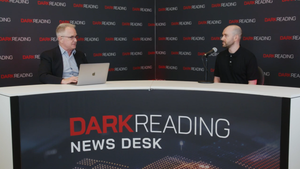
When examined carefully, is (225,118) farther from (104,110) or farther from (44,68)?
(44,68)

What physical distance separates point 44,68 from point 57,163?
129 centimetres

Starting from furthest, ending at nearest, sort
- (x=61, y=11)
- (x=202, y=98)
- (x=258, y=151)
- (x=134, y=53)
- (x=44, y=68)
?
(x=134, y=53) → (x=61, y=11) → (x=44, y=68) → (x=202, y=98) → (x=258, y=151)

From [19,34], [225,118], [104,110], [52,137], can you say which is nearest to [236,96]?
[225,118]

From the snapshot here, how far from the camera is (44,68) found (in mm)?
3221

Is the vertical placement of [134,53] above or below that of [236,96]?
above

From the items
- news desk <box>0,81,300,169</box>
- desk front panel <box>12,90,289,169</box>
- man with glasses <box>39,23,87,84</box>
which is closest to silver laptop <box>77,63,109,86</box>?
news desk <box>0,81,300,169</box>

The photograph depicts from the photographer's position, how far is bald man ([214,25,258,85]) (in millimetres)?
3400

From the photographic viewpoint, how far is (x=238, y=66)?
3471 millimetres

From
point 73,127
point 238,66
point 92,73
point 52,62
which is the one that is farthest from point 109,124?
point 238,66

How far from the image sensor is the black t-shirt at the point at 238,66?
134 inches

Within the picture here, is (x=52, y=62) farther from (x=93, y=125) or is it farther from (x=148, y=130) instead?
(x=148, y=130)

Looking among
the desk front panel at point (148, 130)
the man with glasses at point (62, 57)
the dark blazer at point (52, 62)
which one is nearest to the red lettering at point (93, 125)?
the desk front panel at point (148, 130)

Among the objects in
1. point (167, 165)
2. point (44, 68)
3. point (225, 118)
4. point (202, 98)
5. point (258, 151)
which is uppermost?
point (44, 68)

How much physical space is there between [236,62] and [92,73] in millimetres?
1809
